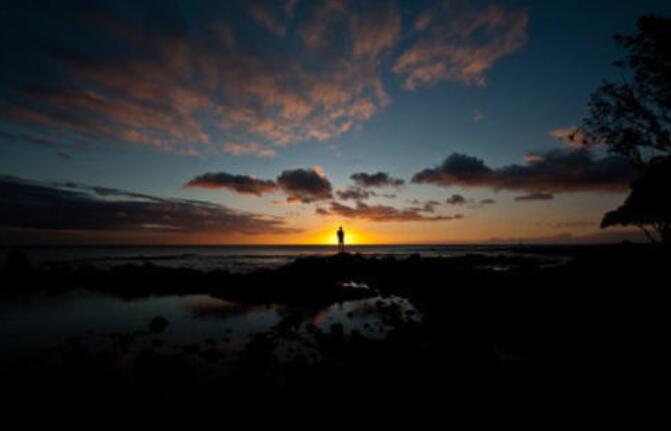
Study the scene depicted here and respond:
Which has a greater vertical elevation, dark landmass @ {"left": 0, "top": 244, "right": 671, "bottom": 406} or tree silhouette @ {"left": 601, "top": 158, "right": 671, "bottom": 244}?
tree silhouette @ {"left": 601, "top": 158, "right": 671, "bottom": 244}

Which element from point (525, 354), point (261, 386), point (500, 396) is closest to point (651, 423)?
point (500, 396)

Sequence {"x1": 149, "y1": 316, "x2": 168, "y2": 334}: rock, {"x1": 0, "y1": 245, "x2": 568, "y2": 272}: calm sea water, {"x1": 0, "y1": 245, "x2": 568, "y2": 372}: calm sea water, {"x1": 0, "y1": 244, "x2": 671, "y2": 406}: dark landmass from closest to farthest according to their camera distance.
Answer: {"x1": 0, "y1": 244, "x2": 671, "y2": 406}: dark landmass
{"x1": 0, "y1": 245, "x2": 568, "y2": 372}: calm sea water
{"x1": 149, "y1": 316, "x2": 168, "y2": 334}: rock
{"x1": 0, "y1": 245, "x2": 568, "y2": 272}: calm sea water

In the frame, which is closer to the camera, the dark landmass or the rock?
the dark landmass

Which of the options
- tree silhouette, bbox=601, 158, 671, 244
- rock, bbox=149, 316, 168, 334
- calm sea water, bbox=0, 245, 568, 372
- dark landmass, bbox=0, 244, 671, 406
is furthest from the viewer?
tree silhouette, bbox=601, 158, 671, 244

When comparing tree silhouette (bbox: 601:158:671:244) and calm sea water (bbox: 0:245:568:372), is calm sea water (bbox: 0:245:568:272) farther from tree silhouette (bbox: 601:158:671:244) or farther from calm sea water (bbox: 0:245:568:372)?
tree silhouette (bbox: 601:158:671:244)

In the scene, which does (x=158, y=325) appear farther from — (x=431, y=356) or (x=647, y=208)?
(x=647, y=208)

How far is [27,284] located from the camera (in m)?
28.3

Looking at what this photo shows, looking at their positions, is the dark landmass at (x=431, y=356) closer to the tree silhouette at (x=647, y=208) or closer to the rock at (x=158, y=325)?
the rock at (x=158, y=325)

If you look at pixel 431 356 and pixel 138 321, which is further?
pixel 138 321

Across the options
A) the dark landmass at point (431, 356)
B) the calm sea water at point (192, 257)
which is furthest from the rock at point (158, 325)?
the calm sea water at point (192, 257)

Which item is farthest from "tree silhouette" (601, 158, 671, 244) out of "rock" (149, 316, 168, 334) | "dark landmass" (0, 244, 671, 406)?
"rock" (149, 316, 168, 334)

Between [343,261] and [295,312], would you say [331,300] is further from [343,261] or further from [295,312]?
[343,261]

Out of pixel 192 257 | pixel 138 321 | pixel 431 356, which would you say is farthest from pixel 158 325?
pixel 192 257

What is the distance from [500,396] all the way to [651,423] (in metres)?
2.48
